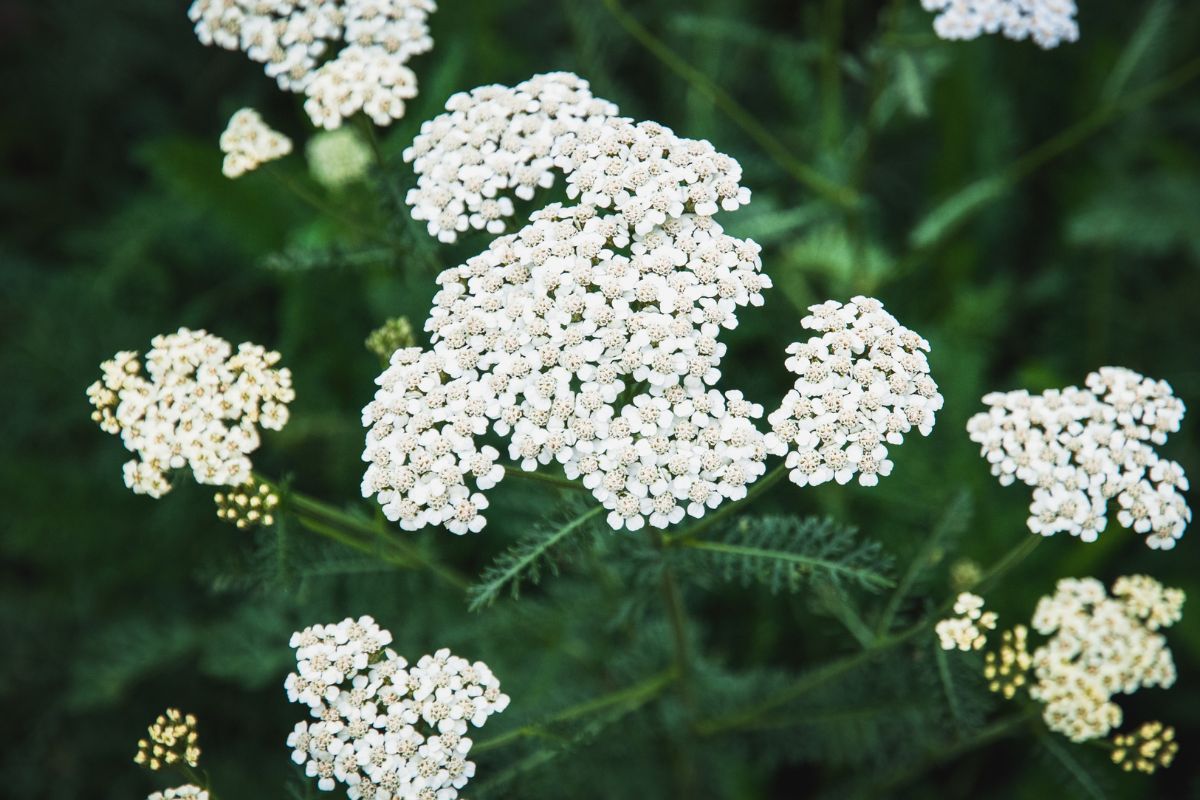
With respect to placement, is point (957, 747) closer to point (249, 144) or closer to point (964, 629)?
point (964, 629)

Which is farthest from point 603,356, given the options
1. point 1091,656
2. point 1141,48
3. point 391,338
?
point 1141,48

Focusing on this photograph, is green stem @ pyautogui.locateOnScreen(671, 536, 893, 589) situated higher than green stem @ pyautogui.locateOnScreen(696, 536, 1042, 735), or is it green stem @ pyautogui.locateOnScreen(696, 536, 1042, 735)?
green stem @ pyautogui.locateOnScreen(671, 536, 893, 589)

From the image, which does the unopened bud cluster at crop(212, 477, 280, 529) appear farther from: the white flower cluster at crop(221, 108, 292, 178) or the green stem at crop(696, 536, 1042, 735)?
the green stem at crop(696, 536, 1042, 735)

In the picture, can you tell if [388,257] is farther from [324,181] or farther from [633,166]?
[324,181]

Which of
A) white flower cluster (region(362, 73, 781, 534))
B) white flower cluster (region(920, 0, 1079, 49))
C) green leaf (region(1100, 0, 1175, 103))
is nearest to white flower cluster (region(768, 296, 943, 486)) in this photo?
white flower cluster (region(362, 73, 781, 534))

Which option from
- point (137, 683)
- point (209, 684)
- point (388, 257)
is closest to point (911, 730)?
point (388, 257)

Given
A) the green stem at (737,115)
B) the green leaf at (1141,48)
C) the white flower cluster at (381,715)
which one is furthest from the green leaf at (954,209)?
the white flower cluster at (381,715)
